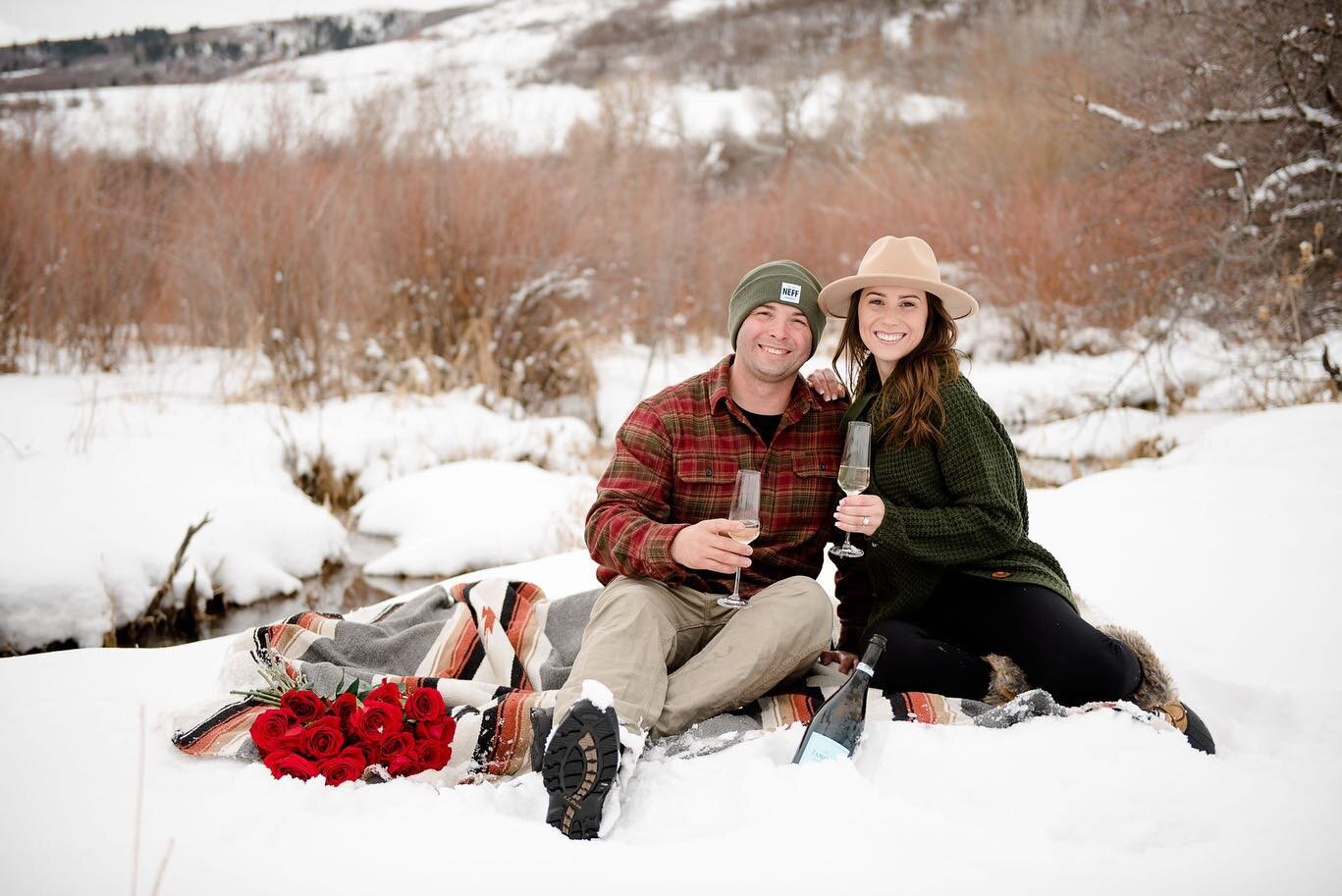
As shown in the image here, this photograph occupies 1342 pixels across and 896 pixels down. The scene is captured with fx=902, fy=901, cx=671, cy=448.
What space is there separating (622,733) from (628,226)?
9.23 meters

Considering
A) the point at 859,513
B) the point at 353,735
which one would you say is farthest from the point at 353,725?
the point at 859,513

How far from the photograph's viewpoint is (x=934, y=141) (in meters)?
17.1

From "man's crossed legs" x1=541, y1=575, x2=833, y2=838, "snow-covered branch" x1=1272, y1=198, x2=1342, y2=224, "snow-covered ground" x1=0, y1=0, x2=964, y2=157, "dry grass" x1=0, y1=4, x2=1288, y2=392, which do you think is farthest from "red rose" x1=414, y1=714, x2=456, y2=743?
"snow-covered ground" x1=0, y1=0, x2=964, y2=157

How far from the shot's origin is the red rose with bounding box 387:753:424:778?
2.46 m

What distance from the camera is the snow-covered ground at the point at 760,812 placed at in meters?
1.90

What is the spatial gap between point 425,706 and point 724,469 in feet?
4.13

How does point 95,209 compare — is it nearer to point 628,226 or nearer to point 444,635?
point 628,226

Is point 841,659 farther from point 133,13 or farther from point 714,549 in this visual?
point 133,13

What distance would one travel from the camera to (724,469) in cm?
319

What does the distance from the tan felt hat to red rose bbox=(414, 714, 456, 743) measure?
1.83 meters

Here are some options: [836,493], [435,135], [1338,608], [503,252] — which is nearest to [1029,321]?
[503,252]

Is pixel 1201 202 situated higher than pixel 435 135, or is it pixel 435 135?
pixel 435 135

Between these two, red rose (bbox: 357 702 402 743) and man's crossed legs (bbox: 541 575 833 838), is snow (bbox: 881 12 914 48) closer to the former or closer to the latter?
man's crossed legs (bbox: 541 575 833 838)

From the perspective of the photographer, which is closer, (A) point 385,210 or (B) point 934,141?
(A) point 385,210
